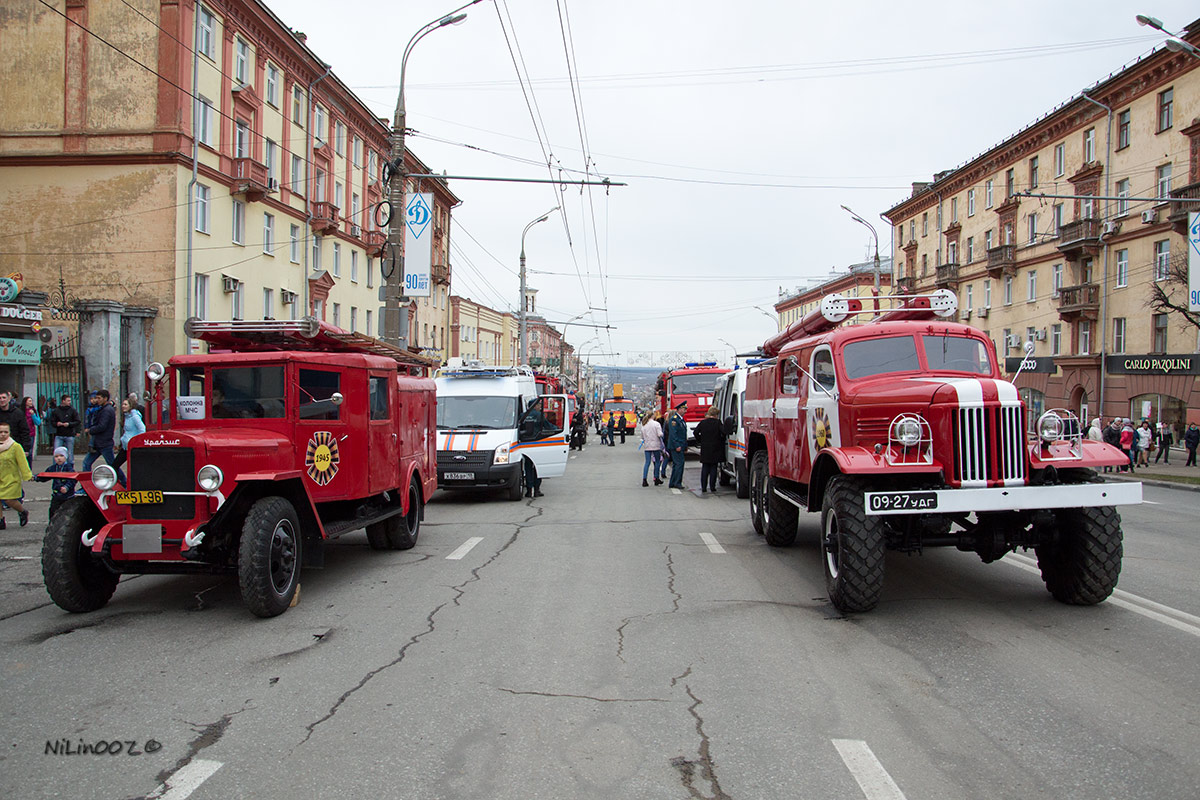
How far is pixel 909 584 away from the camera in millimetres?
7977

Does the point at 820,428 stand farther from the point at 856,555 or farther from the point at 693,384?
the point at 693,384

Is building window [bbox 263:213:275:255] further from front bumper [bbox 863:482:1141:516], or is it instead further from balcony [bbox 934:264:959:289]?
balcony [bbox 934:264:959:289]

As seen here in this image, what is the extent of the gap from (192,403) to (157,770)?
4632 mm

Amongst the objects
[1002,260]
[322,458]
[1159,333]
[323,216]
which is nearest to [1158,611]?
[322,458]

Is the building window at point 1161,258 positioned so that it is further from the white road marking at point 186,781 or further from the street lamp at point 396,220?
the white road marking at point 186,781

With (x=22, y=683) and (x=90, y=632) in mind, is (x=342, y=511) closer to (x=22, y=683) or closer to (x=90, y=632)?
(x=90, y=632)

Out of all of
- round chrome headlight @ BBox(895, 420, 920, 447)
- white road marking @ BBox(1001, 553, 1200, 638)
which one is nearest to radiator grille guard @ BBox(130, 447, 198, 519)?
round chrome headlight @ BBox(895, 420, 920, 447)

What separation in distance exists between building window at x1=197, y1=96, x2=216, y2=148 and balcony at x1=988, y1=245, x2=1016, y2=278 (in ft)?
128

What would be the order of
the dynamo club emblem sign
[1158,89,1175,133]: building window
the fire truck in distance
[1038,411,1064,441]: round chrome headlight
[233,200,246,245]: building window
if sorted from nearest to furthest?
1. [1038,411,1064,441]: round chrome headlight
2. the dynamo club emblem sign
3. the fire truck in distance
4. [233,200,246,245]: building window
5. [1158,89,1175,133]: building window

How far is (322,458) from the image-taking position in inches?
308

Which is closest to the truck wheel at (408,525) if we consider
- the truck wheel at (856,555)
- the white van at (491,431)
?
the white van at (491,431)

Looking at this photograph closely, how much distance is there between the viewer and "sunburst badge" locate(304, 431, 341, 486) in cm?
766

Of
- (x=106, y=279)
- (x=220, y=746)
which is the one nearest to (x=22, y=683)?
(x=220, y=746)

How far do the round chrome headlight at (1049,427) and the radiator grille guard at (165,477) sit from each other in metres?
6.81
